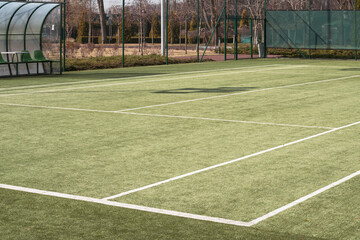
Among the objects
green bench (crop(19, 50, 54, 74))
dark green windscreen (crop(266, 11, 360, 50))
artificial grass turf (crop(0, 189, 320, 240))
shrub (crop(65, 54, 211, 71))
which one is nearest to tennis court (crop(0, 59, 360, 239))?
artificial grass turf (crop(0, 189, 320, 240))

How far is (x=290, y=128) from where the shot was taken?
11.2 metres

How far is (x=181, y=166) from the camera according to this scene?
8.16m

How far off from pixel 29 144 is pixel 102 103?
5464 millimetres

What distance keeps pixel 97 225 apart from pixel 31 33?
802 inches

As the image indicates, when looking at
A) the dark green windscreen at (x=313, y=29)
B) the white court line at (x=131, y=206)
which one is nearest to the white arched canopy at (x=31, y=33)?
the dark green windscreen at (x=313, y=29)

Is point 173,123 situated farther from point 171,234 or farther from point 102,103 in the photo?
point 171,234

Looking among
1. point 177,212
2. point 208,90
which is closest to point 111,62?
point 208,90

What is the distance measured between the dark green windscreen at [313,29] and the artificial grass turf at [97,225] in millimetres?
30087

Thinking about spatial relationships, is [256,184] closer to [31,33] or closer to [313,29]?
[31,33]

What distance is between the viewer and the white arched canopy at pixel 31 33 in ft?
79.5

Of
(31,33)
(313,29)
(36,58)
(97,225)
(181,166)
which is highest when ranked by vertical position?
(313,29)

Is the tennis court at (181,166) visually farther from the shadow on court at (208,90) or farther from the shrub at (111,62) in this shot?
the shrub at (111,62)

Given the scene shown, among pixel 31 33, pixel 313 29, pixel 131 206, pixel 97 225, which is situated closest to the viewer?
pixel 97 225

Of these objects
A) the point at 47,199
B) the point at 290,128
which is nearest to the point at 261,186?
the point at 47,199
